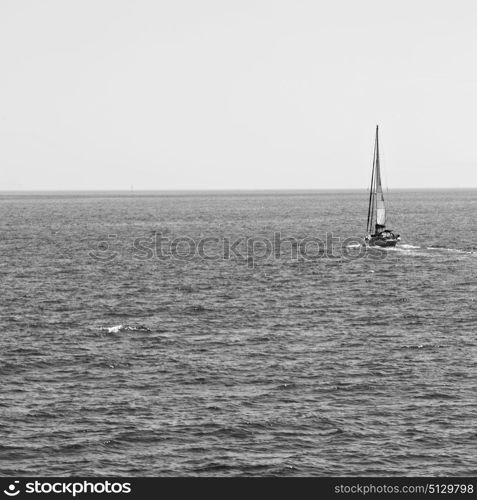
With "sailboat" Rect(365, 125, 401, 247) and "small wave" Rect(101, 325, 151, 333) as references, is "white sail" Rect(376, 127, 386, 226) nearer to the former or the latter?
"sailboat" Rect(365, 125, 401, 247)

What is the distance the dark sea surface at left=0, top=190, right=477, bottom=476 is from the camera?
43719 mm

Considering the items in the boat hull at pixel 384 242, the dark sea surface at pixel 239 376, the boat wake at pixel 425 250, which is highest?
the boat hull at pixel 384 242

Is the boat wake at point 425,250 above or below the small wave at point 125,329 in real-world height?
above

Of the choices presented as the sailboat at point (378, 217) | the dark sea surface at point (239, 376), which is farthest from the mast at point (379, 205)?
the dark sea surface at point (239, 376)

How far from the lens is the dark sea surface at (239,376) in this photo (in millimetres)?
43719

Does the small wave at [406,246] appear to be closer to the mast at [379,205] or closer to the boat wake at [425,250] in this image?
the boat wake at [425,250]

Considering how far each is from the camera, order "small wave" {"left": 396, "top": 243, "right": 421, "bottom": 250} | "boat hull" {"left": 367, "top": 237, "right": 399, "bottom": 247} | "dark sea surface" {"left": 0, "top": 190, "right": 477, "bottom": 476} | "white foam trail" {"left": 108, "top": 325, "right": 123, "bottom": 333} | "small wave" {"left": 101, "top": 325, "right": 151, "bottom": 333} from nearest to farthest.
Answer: "dark sea surface" {"left": 0, "top": 190, "right": 477, "bottom": 476}
"white foam trail" {"left": 108, "top": 325, "right": 123, "bottom": 333}
"small wave" {"left": 101, "top": 325, "right": 151, "bottom": 333}
"boat hull" {"left": 367, "top": 237, "right": 399, "bottom": 247}
"small wave" {"left": 396, "top": 243, "right": 421, "bottom": 250}

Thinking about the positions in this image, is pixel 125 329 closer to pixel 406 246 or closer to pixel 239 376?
pixel 239 376

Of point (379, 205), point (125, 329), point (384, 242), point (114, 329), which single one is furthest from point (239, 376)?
point (379, 205)

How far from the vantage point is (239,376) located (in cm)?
5703

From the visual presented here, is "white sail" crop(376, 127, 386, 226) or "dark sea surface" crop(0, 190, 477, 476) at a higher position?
"white sail" crop(376, 127, 386, 226)

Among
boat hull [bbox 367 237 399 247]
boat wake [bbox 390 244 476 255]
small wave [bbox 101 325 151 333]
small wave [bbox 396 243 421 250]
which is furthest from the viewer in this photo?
small wave [bbox 396 243 421 250]

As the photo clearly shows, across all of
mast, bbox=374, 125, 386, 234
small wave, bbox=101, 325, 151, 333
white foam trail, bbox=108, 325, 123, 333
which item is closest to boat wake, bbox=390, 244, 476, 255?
mast, bbox=374, 125, 386, 234
